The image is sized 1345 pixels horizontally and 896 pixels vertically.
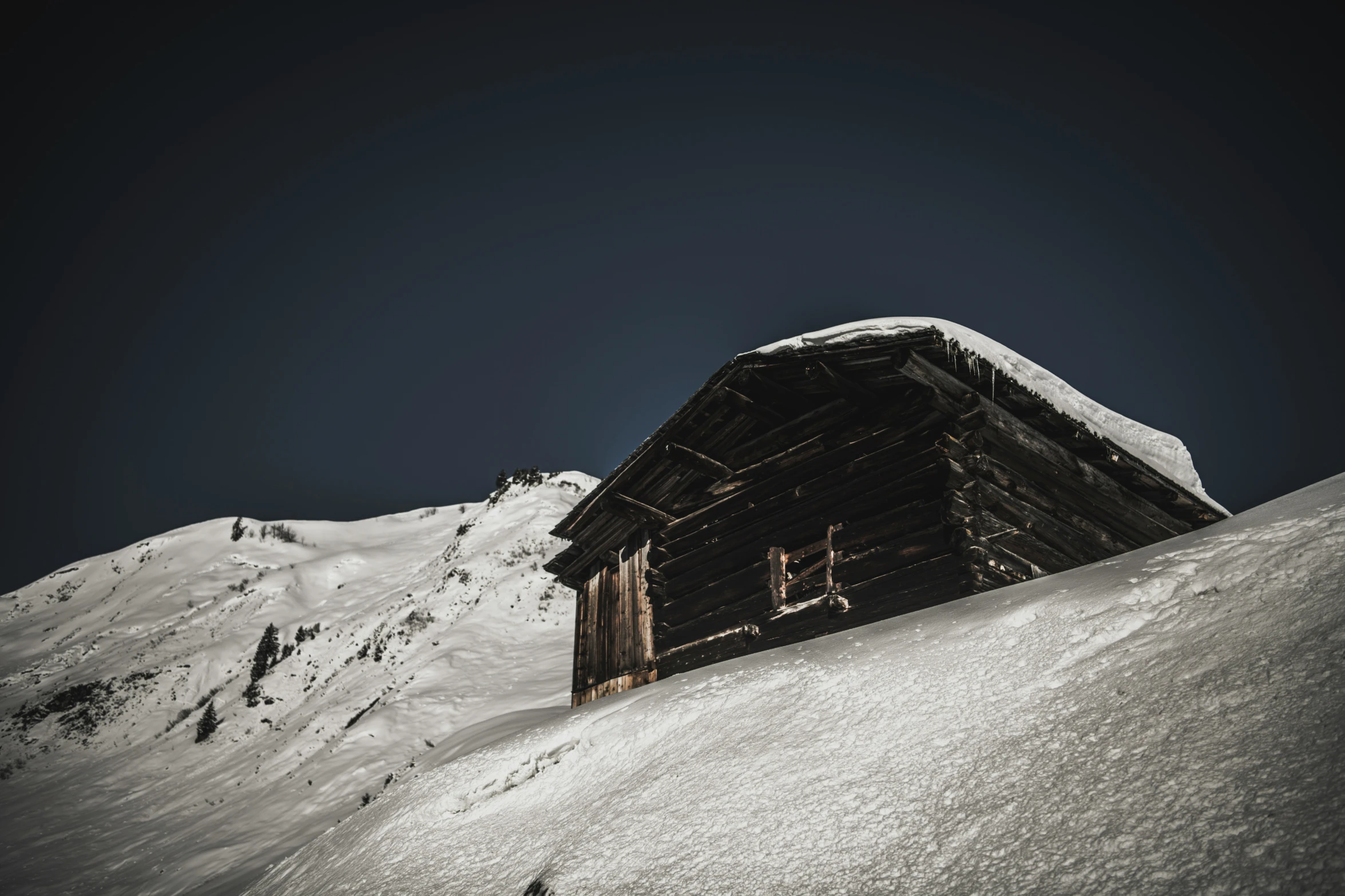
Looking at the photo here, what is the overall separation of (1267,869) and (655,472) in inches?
350

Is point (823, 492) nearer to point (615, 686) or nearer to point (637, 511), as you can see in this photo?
point (637, 511)

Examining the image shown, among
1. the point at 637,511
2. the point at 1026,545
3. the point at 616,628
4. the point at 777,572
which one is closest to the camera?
the point at 1026,545

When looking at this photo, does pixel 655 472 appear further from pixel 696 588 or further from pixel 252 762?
pixel 252 762

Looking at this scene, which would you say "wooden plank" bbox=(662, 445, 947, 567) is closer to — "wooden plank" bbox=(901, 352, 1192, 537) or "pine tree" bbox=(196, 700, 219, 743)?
"wooden plank" bbox=(901, 352, 1192, 537)

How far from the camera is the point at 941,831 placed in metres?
3.10

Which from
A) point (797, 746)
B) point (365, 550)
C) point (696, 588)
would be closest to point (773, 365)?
point (696, 588)

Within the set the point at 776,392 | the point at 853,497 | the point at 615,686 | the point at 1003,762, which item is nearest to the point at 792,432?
the point at 776,392

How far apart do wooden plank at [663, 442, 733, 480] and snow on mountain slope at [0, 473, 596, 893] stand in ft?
15.8

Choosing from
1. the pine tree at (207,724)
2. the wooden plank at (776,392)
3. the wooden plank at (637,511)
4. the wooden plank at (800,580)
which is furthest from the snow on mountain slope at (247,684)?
the wooden plank at (776,392)

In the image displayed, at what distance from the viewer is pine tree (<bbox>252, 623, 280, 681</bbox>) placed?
3253 centimetres

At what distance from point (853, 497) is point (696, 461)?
7.92 feet

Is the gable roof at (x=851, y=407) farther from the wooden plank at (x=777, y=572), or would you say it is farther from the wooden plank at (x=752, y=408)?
the wooden plank at (x=777, y=572)

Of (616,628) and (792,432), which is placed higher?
(792,432)

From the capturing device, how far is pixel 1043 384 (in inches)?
301
